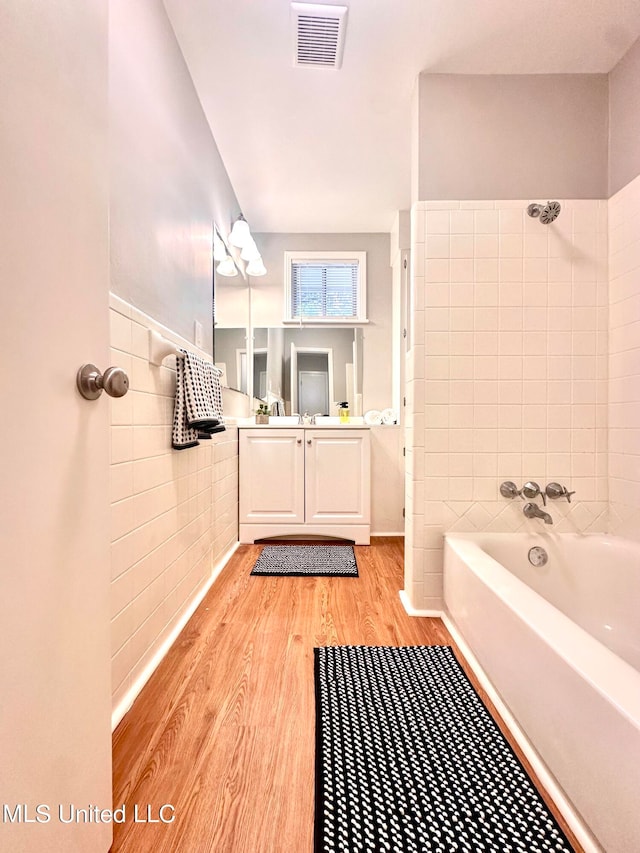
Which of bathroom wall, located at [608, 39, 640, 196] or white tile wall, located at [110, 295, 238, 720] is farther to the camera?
bathroom wall, located at [608, 39, 640, 196]

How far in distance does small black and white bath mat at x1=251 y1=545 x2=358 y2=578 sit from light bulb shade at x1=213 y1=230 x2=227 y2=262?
1827 millimetres

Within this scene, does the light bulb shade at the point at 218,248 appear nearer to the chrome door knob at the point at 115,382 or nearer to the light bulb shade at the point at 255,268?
the light bulb shade at the point at 255,268

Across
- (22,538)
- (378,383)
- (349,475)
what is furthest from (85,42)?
(378,383)

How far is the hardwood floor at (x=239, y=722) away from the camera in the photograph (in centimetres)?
89

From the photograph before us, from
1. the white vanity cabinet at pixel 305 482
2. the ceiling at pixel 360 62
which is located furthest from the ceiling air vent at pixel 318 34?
the white vanity cabinet at pixel 305 482

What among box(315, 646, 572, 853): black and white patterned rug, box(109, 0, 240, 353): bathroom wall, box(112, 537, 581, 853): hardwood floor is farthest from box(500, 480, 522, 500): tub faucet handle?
box(109, 0, 240, 353): bathroom wall

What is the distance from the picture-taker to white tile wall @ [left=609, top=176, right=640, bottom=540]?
1.70 m

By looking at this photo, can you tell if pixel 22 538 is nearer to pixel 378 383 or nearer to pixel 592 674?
pixel 592 674

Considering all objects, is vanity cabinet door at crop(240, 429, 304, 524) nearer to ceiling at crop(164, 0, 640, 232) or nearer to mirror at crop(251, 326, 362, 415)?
mirror at crop(251, 326, 362, 415)

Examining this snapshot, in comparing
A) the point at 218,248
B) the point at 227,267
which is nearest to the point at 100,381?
the point at 218,248

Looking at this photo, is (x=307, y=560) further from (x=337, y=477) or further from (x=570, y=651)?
(x=570, y=651)

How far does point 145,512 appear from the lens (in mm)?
1409

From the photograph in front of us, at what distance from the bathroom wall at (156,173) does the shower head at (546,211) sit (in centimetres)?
155

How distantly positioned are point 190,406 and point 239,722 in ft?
3.52
